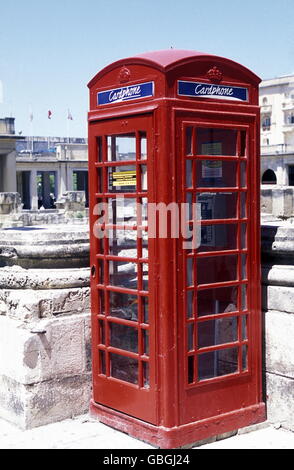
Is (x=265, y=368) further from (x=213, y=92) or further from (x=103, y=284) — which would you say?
(x=213, y=92)

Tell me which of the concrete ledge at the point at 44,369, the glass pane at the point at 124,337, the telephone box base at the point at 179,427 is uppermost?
the glass pane at the point at 124,337

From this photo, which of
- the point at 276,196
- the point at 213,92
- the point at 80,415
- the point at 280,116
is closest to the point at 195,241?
the point at 213,92

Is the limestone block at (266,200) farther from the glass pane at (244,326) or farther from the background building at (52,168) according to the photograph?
the background building at (52,168)

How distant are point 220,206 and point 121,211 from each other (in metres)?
0.75

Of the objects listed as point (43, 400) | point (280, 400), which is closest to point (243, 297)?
point (280, 400)

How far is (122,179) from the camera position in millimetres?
4523

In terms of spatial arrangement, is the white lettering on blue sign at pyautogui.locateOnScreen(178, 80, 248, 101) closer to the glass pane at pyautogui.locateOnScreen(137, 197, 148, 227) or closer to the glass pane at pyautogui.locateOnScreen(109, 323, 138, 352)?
the glass pane at pyautogui.locateOnScreen(137, 197, 148, 227)

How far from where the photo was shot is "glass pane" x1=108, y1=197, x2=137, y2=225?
466 centimetres

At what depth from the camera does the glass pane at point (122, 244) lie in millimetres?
4641

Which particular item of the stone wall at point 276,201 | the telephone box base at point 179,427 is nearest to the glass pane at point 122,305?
the telephone box base at point 179,427

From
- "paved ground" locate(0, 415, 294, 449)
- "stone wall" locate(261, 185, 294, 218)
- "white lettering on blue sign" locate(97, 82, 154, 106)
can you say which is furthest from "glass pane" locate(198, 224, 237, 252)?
"stone wall" locate(261, 185, 294, 218)

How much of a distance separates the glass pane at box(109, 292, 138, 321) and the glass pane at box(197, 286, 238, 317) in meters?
0.51

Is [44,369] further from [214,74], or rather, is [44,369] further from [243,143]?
[214,74]

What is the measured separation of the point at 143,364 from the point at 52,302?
878mm
